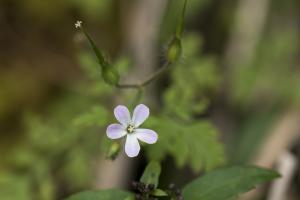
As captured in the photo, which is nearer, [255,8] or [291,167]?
[291,167]

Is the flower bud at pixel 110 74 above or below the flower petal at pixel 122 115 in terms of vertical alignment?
above

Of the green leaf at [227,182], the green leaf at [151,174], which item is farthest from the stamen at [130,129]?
the green leaf at [227,182]

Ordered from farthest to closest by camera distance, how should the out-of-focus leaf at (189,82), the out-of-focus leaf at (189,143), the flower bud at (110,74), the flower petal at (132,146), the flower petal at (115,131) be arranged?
→ 1. the out-of-focus leaf at (189,82)
2. the out-of-focus leaf at (189,143)
3. the flower bud at (110,74)
4. the flower petal at (115,131)
5. the flower petal at (132,146)

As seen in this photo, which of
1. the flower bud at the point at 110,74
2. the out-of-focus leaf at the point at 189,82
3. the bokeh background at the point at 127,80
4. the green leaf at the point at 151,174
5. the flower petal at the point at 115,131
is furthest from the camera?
the bokeh background at the point at 127,80

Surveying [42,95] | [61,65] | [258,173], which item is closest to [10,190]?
[42,95]

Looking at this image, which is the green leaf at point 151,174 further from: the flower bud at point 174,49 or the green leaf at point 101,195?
the flower bud at point 174,49

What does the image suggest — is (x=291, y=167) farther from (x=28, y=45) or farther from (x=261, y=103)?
(x=28, y=45)

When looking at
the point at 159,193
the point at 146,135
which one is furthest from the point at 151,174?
the point at 146,135

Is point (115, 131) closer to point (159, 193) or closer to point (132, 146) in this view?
point (132, 146)
